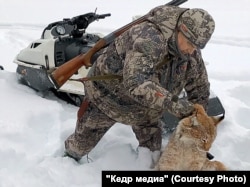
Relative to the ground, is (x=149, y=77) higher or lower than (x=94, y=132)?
higher

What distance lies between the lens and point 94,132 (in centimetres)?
375

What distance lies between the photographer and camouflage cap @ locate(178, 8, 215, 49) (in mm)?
2842

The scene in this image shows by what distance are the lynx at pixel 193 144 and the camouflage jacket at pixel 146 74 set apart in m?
→ 0.11

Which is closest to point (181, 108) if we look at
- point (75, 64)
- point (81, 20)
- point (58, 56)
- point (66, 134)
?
point (75, 64)

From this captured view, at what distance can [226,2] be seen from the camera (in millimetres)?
13820

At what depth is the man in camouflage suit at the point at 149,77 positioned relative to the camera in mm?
2855

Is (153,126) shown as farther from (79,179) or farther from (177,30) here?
(177,30)

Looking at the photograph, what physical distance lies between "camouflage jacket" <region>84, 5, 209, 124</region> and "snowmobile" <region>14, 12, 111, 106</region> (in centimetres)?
158

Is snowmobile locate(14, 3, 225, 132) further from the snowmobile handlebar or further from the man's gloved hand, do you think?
the man's gloved hand

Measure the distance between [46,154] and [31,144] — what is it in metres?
0.24

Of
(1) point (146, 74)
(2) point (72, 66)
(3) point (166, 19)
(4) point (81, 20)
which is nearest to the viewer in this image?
(1) point (146, 74)

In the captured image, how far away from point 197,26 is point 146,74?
1.41ft

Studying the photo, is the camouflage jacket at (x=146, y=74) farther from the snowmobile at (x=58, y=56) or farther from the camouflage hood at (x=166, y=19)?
the snowmobile at (x=58, y=56)

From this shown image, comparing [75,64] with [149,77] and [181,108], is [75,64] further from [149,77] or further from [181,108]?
[181,108]
